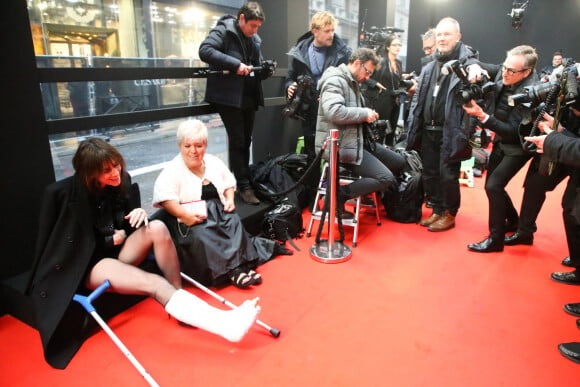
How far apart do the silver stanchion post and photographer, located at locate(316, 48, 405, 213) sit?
0.42ft

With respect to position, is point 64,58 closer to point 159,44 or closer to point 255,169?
point 255,169

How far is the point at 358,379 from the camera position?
77.7 inches

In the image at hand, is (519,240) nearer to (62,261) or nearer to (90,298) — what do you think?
(90,298)

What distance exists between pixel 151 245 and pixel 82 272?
38 cm

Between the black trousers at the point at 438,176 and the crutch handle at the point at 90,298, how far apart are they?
2.86 metres

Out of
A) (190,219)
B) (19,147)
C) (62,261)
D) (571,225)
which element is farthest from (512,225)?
(19,147)

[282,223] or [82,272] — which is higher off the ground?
[82,272]

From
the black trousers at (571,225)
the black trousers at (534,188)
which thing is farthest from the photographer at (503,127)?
the black trousers at (571,225)

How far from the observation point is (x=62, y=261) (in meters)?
2.12

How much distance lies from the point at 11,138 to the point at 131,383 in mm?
1554

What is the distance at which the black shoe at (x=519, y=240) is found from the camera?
136 inches

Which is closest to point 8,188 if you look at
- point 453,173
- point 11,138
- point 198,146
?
point 11,138

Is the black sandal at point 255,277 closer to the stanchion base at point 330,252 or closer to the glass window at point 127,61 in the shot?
the stanchion base at point 330,252

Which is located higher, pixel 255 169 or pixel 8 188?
pixel 8 188
